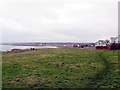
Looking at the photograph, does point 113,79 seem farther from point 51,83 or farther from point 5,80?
point 5,80

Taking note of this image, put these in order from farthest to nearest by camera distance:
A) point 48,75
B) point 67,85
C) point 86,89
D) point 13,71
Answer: point 13,71
point 48,75
point 67,85
point 86,89

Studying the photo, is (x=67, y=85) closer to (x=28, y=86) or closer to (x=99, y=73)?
(x=28, y=86)

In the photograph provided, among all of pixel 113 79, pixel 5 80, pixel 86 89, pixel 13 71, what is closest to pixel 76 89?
pixel 86 89

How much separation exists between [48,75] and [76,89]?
645 centimetres

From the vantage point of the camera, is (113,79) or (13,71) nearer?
(113,79)

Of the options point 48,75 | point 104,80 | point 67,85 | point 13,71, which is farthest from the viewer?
point 13,71

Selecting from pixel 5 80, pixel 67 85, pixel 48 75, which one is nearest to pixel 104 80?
pixel 67 85

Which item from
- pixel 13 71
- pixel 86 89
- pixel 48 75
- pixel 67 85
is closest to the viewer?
pixel 86 89

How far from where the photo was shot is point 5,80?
25.2m

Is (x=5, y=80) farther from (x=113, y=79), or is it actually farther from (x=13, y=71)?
(x=113, y=79)

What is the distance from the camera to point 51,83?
77.6 ft

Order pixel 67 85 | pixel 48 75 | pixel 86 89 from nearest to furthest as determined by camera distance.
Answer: pixel 86 89 < pixel 67 85 < pixel 48 75

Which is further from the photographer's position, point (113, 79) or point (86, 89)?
point (113, 79)

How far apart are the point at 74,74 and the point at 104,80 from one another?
4153mm
